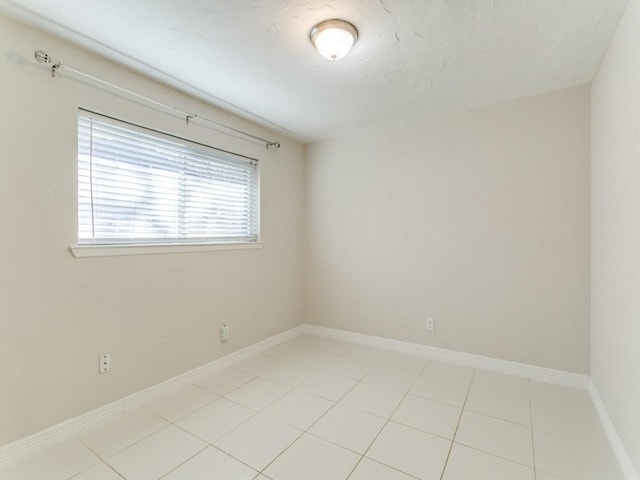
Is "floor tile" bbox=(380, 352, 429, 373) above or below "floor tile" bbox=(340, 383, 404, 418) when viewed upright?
above

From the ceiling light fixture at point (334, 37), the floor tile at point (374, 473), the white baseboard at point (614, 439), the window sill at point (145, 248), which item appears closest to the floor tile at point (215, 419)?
the floor tile at point (374, 473)

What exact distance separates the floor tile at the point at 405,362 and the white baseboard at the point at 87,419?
1.43 meters

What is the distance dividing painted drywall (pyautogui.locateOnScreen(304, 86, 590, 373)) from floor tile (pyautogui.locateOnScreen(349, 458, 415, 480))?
1.62 m

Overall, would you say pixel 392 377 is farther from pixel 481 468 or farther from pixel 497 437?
pixel 481 468

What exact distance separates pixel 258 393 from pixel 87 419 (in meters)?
1.05

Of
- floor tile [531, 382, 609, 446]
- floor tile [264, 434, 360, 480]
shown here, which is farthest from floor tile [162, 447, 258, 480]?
floor tile [531, 382, 609, 446]

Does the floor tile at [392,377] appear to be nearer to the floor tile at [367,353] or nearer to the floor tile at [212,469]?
the floor tile at [367,353]

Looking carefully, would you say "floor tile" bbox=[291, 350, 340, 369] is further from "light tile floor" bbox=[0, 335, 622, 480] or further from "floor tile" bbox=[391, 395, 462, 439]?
"floor tile" bbox=[391, 395, 462, 439]

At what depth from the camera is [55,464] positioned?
1.60m

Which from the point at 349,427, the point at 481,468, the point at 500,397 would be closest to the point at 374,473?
the point at 349,427

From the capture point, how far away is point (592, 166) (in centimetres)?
229

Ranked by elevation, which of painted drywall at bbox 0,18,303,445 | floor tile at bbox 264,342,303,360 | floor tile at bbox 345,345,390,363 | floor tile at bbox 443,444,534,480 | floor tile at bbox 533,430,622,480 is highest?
painted drywall at bbox 0,18,303,445

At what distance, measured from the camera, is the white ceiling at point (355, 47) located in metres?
1.56

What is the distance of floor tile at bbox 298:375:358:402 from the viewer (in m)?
2.32
